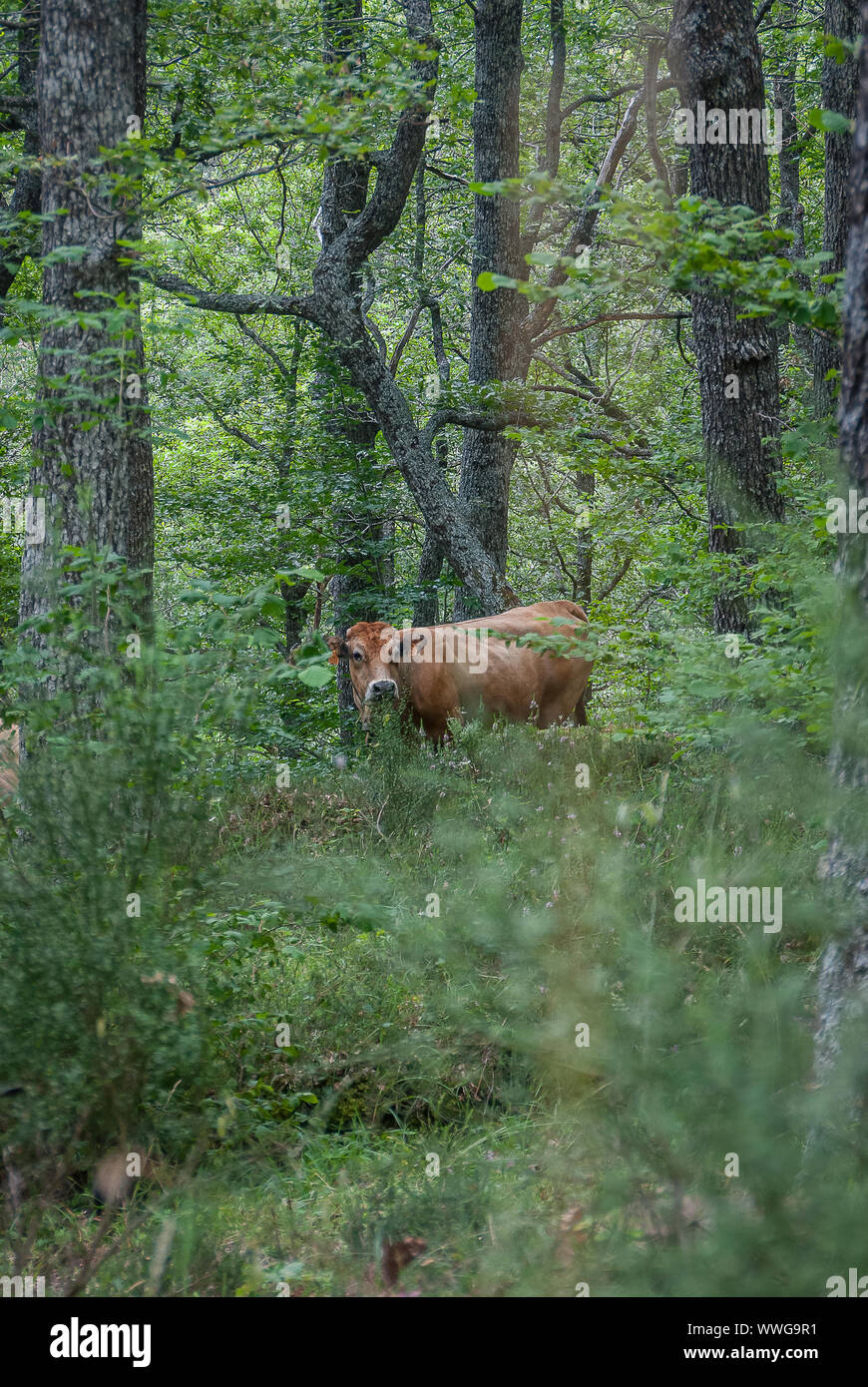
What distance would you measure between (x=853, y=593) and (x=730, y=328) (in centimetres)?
525

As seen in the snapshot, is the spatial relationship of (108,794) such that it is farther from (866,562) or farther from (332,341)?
(332,341)

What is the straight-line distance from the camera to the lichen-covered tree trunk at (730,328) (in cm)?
692

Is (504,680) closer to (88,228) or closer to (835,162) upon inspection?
(88,228)

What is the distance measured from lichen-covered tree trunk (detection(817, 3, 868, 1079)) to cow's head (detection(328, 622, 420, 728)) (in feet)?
19.4

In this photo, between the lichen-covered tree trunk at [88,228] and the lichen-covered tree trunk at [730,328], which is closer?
the lichen-covered tree trunk at [88,228]

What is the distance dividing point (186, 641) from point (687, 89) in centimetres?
588

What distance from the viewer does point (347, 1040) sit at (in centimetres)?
407

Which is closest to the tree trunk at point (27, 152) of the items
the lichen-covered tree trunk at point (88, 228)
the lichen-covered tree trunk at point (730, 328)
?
the lichen-covered tree trunk at point (88, 228)

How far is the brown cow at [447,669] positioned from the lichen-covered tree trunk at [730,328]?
182 cm

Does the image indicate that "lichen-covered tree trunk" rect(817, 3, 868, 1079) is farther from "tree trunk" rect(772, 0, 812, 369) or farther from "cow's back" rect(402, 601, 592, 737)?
"tree trunk" rect(772, 0, 812, 369)

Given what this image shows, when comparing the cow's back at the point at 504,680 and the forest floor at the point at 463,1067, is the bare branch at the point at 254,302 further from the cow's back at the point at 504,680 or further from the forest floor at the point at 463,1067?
the forest floor at the point at 463,1067

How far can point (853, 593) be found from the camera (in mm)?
2521

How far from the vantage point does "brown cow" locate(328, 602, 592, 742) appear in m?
8.79

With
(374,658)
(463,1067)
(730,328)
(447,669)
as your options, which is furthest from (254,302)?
(463,1067)
